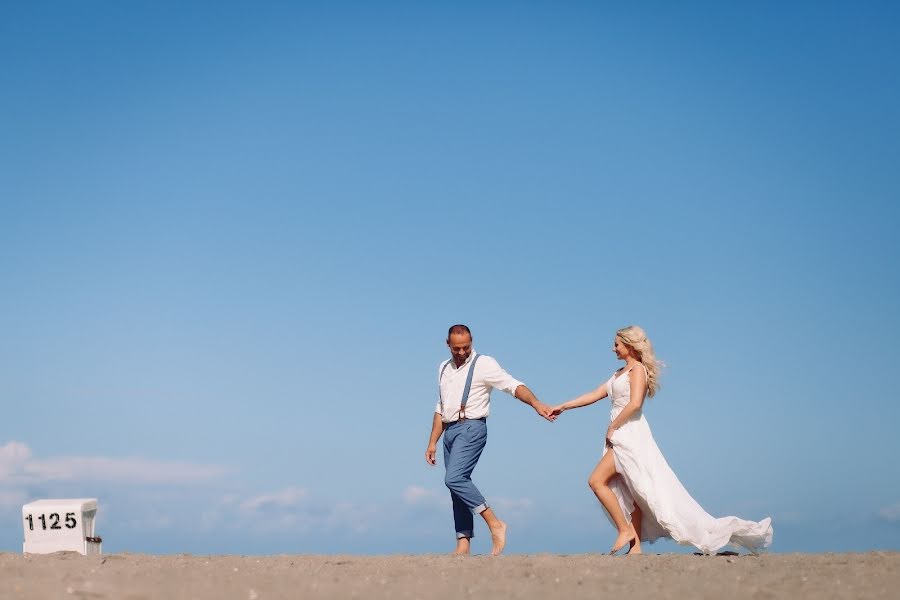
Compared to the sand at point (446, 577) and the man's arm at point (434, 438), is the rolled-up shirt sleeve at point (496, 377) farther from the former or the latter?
the sand at point (446, 577)

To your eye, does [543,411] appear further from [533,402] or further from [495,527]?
[495,527]

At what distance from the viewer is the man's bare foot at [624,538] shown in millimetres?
10875

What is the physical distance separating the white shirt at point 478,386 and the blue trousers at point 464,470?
0.13 metres

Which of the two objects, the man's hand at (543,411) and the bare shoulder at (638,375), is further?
the man's hand at (543,411)

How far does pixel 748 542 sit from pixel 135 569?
6.59 metres

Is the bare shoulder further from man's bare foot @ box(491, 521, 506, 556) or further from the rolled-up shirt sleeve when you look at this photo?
man's bare foot @ box(491, 521, 506, 556)

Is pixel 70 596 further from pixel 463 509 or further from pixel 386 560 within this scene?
pixel 463 509

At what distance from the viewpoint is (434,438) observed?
11969mm

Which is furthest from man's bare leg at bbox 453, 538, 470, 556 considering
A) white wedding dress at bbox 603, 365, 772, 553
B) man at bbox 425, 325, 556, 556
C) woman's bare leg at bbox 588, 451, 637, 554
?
white wedding dress at bbox 603, 365, 772, 553

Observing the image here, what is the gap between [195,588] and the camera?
8.28 metres

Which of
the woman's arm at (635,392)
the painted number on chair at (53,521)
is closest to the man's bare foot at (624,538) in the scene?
the woman's arm at (635,392)

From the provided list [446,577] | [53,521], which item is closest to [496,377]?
[446,577]

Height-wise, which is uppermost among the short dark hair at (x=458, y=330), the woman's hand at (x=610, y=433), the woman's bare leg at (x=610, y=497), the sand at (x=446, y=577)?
the short dark hair at (x=458, y=330)

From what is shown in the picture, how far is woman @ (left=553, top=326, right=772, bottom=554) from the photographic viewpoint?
35.8 feet
